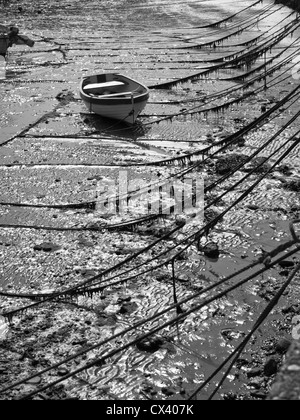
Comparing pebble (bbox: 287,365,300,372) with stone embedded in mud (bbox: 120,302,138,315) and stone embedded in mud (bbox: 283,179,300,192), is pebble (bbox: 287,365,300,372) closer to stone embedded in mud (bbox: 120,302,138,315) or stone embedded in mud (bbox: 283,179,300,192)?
stone embedded in mud (bbox: 120,302,138,315)

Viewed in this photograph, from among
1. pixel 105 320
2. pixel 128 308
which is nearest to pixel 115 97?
pixel 128 308

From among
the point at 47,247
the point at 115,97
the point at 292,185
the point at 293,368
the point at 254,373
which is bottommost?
the point at 47,247

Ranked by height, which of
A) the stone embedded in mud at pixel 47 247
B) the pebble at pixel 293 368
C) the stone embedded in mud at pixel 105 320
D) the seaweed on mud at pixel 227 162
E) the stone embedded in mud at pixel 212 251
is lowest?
the stone embedded in mud at pixel 47 247

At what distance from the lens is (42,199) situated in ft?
40.3

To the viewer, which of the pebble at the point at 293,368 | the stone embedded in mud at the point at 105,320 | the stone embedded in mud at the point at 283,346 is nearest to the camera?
the pebble at the point at 293,368

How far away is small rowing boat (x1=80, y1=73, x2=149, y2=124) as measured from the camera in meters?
16.4

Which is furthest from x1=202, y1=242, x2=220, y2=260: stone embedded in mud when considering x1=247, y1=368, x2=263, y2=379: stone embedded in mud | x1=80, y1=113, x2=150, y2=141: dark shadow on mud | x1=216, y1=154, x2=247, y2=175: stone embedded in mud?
x1=80, y1=113, x2=150, y2=141: dark shadow on mud

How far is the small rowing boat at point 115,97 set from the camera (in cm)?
1639

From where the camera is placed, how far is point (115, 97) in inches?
683

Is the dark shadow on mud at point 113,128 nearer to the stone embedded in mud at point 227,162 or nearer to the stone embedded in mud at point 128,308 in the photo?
the stone embedded in mud at point 227,162

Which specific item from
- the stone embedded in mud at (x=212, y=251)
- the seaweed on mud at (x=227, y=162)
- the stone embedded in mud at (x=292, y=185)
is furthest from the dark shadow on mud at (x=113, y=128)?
the stone embedded in mud at (x=212, y=251)

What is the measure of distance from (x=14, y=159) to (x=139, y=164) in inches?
131

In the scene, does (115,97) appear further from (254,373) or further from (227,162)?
(254,373)

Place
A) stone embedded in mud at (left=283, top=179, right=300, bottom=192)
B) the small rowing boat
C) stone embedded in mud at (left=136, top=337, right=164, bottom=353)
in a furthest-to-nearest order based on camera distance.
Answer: the small rowing boat, stone embedded in mud at (left=283, top=179, right=300, bottom=192), stone embedded in mud at (left=136, top=337, right=164, bottom=353)
